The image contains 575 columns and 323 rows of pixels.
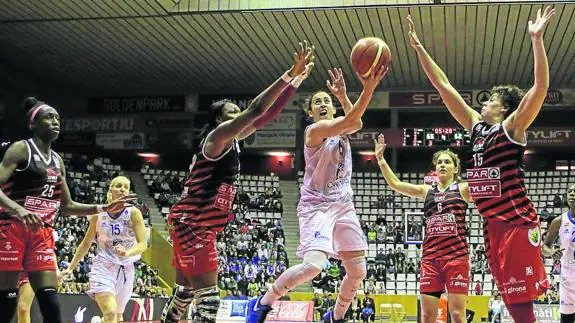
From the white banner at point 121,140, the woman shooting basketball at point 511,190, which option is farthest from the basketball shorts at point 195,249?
the white banner at point 121,140

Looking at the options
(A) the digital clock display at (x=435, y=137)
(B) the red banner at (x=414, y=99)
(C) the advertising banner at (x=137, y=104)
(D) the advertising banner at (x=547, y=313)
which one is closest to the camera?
(D) the advertising banner at (x=547, y=313)

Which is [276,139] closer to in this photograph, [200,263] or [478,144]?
[200,263]

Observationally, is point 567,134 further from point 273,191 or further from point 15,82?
point 15,82

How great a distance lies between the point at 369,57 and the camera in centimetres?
562

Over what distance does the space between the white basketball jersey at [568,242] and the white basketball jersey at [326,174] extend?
3.24 m

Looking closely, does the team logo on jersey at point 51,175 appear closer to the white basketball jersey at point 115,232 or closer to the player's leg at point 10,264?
the player's leg at point 10,264

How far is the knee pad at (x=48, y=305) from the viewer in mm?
4969

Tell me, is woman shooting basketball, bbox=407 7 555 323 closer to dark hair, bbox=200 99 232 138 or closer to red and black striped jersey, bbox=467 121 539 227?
red and black striped jersey, bbox=467 121 539 227

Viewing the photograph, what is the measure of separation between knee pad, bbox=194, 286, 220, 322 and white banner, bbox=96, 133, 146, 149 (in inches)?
940

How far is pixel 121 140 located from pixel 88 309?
1689 centimetres

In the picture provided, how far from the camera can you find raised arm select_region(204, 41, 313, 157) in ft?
15.6

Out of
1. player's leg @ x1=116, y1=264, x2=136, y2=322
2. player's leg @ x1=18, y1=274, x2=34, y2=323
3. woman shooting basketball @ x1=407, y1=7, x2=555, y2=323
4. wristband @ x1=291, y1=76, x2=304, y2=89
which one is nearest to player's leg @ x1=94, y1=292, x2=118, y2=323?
player's leg @ x1=116, y1=264, x2=136, y2=322

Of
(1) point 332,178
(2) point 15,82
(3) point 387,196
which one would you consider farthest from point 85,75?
(1) point 332,178

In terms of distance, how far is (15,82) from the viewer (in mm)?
26000
